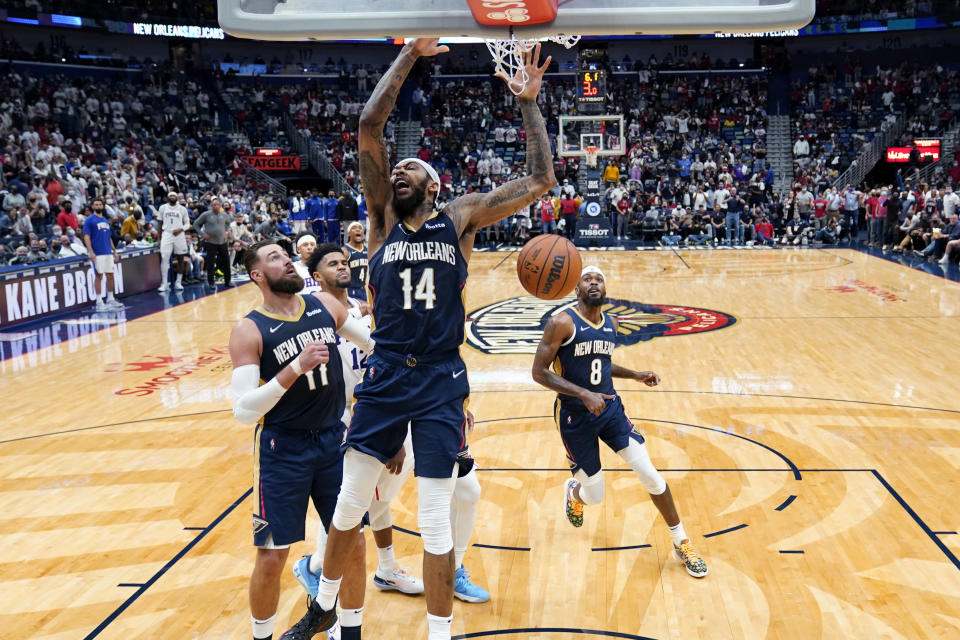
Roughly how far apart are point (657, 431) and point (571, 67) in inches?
1218

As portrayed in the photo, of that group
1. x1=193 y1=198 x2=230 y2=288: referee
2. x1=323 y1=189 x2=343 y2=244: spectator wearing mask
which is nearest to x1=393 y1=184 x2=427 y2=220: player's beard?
x1=193 y1=198 x2=230 y2=288: referee

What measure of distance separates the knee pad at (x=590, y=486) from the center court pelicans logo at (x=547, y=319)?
556 centimetres

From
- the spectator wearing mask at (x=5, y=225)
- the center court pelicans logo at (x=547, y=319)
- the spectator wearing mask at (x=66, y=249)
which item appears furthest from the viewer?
the spectator wearing mask at (x=5, y=225)

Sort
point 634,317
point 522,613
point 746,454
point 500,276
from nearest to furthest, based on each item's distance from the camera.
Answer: point 522,613 → point 746,454 → point 634,317 → point 500,276

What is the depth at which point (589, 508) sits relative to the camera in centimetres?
579

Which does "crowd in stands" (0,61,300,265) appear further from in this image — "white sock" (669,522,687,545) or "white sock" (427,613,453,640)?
"white sock" (427,613,453,640)

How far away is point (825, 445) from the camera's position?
6.88m

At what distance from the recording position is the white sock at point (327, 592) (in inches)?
149

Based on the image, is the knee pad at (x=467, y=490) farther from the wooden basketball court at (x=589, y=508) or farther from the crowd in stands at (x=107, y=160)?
the crowd in stands at (x=107, y=160)

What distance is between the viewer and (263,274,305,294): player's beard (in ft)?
13.0

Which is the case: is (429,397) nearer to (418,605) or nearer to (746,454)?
(418,605)

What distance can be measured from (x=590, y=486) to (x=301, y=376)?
6.55 feet

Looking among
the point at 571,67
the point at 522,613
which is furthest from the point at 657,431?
the point at 571,67

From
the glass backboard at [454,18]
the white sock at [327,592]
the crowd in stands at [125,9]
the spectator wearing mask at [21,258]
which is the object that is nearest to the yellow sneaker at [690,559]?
the white sock at [327,592]
